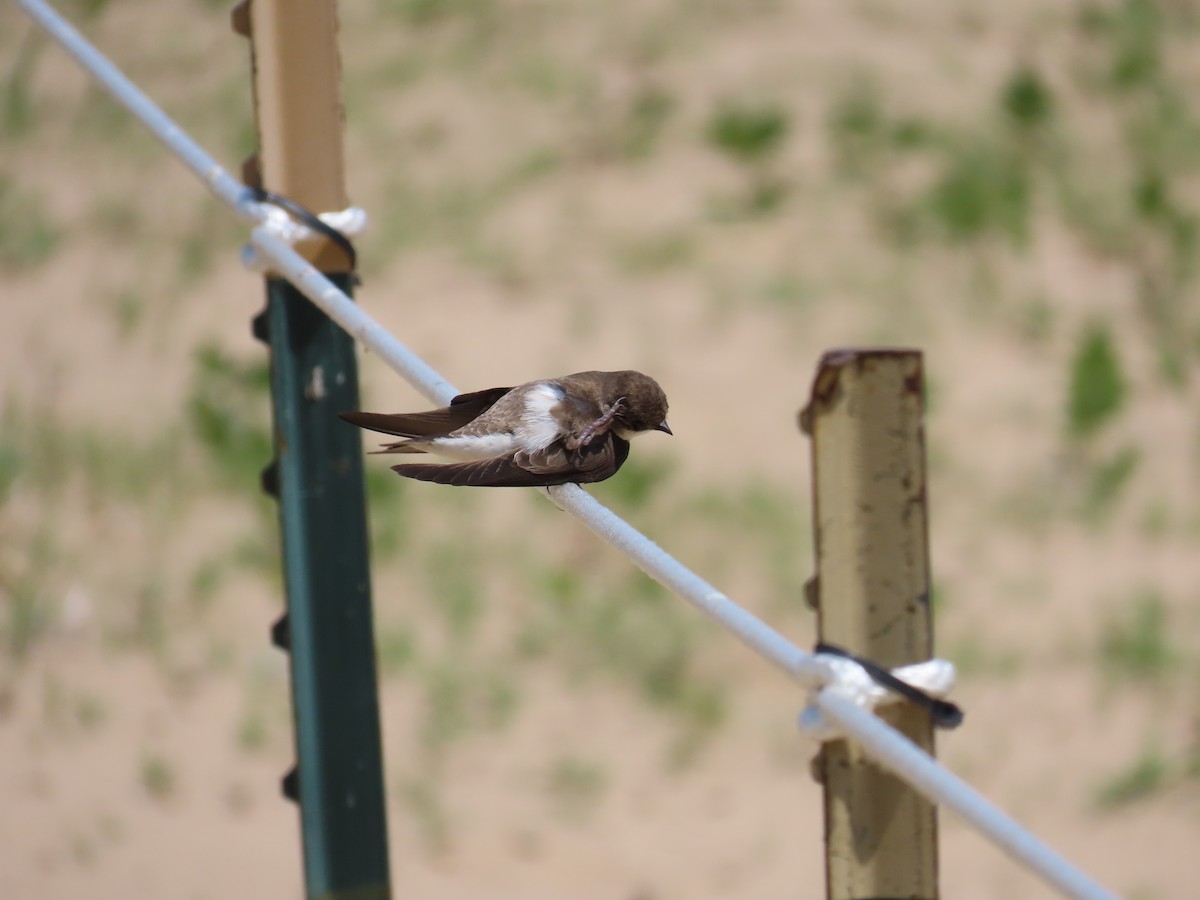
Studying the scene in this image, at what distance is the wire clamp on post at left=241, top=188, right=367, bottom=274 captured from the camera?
7.64 ft

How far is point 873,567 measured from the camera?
1.37 meters

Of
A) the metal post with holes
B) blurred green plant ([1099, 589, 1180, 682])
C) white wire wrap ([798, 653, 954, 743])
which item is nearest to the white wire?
white wire wrap ([798, 653, 954, 743])

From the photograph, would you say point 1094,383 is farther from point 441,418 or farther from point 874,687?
point 874,687

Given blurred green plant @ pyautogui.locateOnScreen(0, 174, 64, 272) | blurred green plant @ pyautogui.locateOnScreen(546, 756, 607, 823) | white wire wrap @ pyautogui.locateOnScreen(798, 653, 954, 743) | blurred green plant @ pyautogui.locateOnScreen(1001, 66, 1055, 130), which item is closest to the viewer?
white wire wrap @ pyautogui.locateOnScreen(798, 653, 954, 743)

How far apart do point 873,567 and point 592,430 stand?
655mm

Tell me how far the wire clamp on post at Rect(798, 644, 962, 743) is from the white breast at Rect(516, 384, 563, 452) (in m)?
0.62

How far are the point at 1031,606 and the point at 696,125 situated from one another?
2.64 meters

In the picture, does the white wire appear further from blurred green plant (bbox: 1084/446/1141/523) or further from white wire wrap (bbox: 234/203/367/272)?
blurred green plant (bbox: 1084/446/1141/523)

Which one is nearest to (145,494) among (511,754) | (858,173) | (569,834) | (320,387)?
(511,754)

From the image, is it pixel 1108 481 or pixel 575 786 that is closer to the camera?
pixel 575 786

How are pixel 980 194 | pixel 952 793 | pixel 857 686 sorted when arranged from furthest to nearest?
pixel 980 194 < pixel 857 686 < pixel 952 793

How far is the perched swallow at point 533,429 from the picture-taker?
1.85 metres

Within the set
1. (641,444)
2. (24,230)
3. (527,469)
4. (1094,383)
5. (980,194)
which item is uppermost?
(24,230)

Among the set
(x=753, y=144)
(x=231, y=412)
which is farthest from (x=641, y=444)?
(x=231, y=412)
